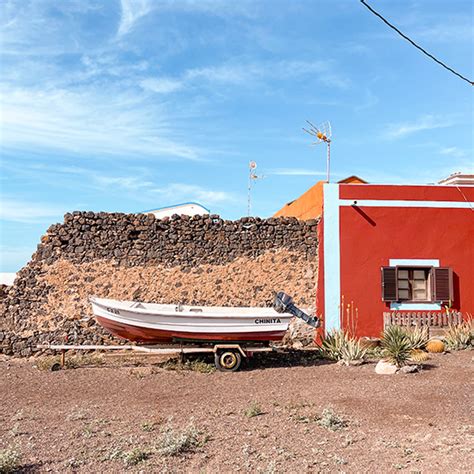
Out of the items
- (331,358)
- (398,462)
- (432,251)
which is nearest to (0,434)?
(398,462)

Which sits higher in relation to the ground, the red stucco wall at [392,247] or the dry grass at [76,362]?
the red stucco wall at [392,247]

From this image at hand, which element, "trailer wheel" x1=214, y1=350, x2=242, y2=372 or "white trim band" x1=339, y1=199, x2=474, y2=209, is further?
"white trim band" x1=339, y1=199, x2=474, y2=209

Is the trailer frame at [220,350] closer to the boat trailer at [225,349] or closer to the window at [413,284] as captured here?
the boat trailer at [225,349]

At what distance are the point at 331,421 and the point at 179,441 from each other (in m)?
2.05

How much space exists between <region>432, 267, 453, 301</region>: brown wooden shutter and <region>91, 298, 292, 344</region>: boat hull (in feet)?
15.4

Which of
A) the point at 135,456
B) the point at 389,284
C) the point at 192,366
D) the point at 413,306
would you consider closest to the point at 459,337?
the point at 413,306

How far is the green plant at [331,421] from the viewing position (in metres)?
6.93

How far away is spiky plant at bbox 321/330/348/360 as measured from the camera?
Answer: 1195cm

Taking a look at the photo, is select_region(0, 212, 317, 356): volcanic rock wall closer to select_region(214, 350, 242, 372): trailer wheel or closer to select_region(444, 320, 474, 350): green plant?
select_region(214, 350, 242, 372): trailer wheel

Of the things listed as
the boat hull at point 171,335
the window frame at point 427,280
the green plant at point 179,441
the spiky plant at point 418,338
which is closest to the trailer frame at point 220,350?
the boat hull at point 171,335

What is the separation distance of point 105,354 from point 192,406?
5.26m

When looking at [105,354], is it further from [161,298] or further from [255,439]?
[255,439]

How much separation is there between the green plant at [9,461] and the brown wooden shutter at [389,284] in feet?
32.7

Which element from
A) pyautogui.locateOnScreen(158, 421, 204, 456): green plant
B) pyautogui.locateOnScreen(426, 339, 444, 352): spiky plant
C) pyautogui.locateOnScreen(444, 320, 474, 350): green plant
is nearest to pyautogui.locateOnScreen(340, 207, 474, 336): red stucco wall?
pyautogui.locateOnScreen(444, 320, 474, 350): green plant
